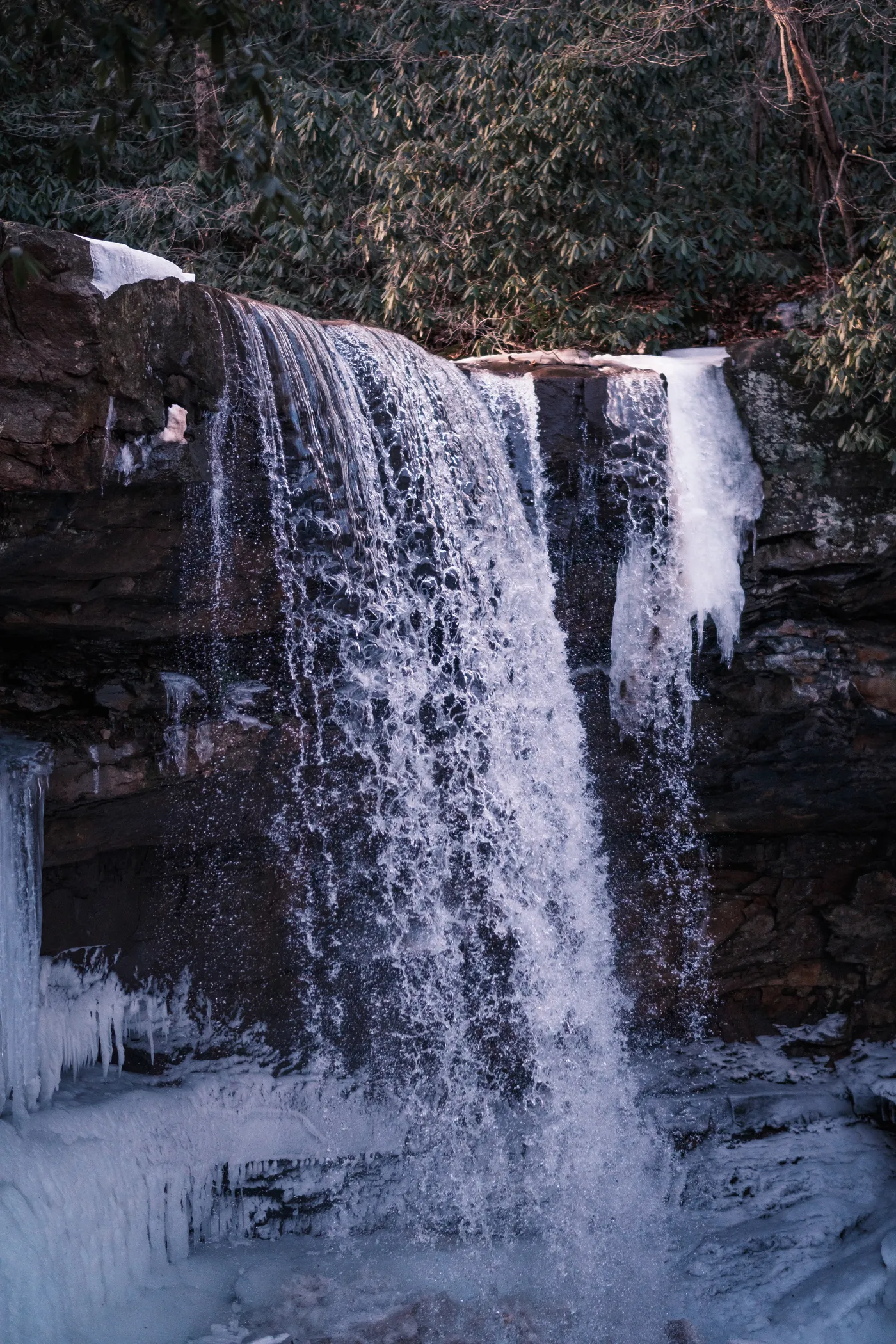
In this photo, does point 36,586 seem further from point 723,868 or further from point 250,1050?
point 723,868

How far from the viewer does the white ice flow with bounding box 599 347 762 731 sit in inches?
282

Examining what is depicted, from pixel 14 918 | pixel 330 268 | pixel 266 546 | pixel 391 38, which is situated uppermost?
pixel 391 38

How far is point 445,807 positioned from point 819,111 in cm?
574

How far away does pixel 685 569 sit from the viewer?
7184mm

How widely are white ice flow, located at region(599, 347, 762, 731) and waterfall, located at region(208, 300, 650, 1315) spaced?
46 centimetres

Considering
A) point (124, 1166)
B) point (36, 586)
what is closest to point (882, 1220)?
point (124, 1166)

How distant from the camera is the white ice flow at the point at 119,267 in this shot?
525 centimetres

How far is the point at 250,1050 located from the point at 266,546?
3140mm

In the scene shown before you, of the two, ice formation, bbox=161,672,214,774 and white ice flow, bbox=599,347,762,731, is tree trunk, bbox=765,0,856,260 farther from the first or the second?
ice formation, bbox=161,672,214,774

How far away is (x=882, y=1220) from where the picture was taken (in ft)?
23.3

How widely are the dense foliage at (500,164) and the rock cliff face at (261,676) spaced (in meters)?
1.94

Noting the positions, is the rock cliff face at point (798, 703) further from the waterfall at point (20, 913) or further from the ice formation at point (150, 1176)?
Answer: the waterfall at point (20, 913)

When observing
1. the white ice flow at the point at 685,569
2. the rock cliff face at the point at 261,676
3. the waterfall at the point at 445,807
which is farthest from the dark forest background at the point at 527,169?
the waterfall at the point at 445,807

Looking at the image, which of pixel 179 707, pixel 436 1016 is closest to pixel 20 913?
pixel 179 707
